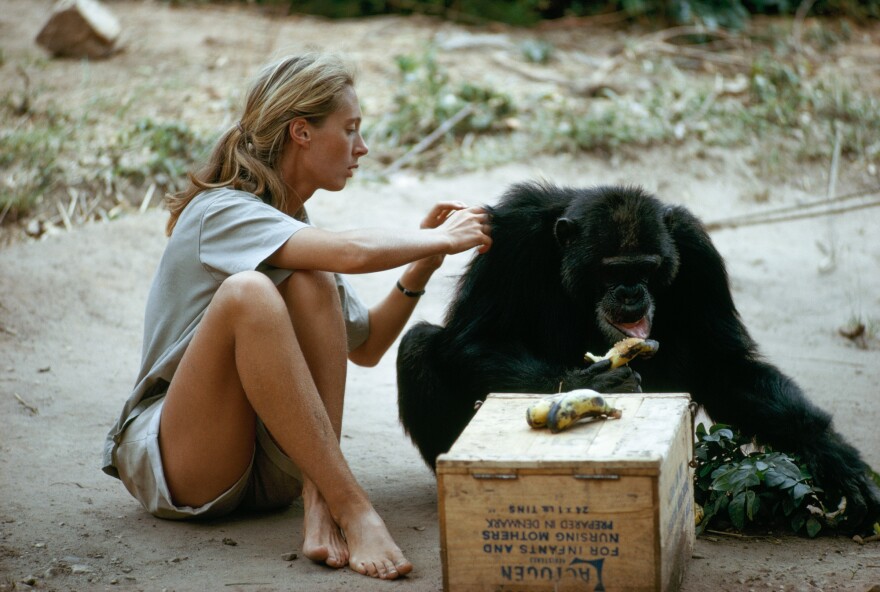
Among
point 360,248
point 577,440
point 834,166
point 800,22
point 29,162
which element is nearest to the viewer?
point 577,440

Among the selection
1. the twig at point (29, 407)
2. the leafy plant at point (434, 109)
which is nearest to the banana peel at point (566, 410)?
the twig at point (29, 407)

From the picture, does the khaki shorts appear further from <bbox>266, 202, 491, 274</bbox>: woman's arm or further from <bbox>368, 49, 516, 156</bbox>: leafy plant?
<bbox>368, 49, 516, 156</bbox>: leafy plant

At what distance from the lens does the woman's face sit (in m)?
3.84

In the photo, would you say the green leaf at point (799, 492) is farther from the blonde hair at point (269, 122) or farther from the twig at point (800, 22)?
the twig at point (800, 22)

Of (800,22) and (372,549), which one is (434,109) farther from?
(372,549)

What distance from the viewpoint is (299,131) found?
3826 mm

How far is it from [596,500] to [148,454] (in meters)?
1.73

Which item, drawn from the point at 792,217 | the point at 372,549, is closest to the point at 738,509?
the point at 372,549

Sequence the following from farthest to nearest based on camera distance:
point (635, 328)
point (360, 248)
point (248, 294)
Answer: point (635, 328) → point (360, 248) → point (248, 294)

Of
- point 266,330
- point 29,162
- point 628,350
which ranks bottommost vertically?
point 29,162

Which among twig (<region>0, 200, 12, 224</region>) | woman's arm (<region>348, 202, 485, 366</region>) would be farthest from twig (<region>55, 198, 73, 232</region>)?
woman's arm (<region>348, 202, 485, 366</region>)

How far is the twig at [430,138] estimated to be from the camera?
879 cm

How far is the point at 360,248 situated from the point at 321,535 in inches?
39.5

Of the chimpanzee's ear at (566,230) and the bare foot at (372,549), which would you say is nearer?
the bare foot at (372,549)
